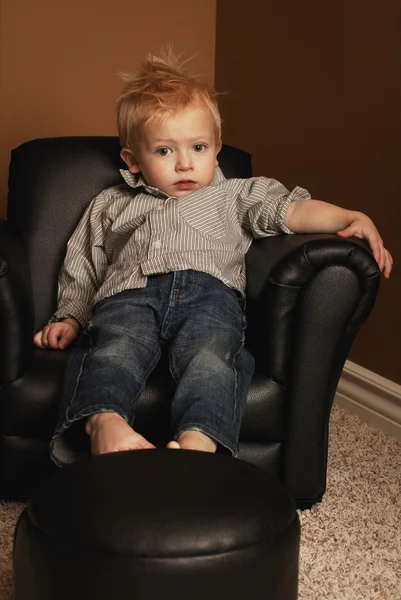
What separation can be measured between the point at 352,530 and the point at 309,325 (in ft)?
1.60

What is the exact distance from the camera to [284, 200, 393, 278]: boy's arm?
2.02m

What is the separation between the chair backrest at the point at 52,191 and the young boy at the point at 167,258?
75 millimetres

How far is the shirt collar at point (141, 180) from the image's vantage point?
7.18ft

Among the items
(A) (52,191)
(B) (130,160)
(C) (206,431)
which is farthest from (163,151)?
(C) (206,431)

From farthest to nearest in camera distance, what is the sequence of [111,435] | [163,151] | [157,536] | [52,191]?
[52,191], [163,151], [111,435], [157,536]

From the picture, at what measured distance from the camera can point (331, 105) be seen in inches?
111

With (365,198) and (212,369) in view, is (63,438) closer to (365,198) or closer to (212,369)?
(212,369)

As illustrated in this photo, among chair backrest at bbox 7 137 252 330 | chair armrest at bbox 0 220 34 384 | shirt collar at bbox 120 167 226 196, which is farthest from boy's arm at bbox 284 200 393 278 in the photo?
chair armrest at bbox 0 220 34 384

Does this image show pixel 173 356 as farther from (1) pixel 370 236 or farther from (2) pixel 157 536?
(2) pixel 157 536

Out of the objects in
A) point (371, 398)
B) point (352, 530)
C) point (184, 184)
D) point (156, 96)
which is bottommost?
point (371, 398)

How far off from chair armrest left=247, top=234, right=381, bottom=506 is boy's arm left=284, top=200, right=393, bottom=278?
0.07 m

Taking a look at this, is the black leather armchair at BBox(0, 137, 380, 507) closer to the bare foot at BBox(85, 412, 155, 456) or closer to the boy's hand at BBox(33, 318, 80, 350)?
the boy's hand at BBox(33, 318, 80, 350)

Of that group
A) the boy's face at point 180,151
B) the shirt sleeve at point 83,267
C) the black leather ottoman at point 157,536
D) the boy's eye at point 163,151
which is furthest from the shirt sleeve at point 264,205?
the black leather ottoman at point 157,536

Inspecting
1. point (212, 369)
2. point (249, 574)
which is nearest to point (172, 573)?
point (249, 574)
